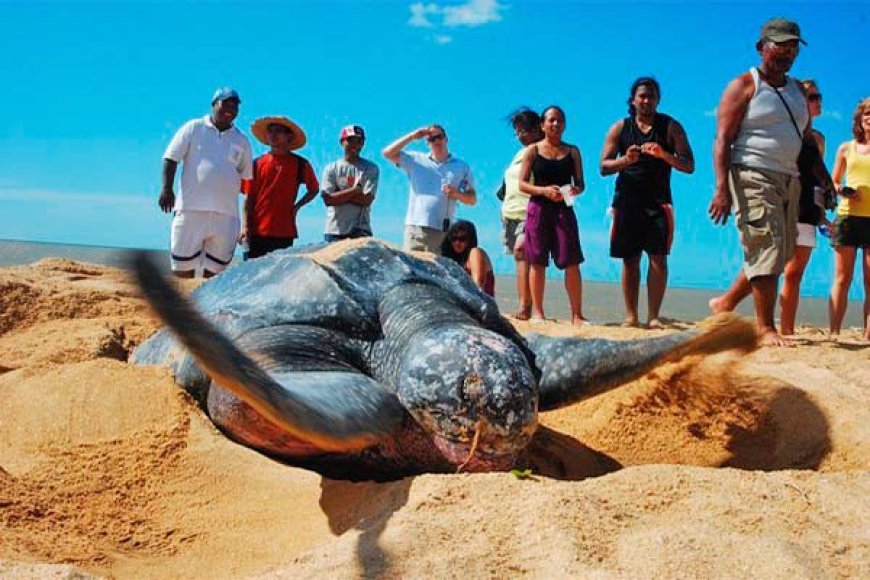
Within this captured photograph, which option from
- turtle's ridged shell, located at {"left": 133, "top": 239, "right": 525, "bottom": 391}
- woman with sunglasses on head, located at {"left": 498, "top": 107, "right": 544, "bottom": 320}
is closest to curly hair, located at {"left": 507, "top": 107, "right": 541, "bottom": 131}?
woman with sunglasses on head, located at {"left": 498, "top": 107, "right": 544, "bottom": 320}

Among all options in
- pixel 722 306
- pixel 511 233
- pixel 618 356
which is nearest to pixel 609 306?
pixel 511 233

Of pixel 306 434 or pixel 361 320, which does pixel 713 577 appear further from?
pixel 361 320

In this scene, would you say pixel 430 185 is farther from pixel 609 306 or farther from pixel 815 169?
pixel 609 306

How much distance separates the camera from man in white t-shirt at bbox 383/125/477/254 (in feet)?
22.4

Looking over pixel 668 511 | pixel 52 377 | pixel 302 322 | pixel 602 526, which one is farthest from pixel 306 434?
pixel 52 377

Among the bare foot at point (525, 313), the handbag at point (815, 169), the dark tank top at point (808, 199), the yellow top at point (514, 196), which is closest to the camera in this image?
the handbag at point (815, 169)

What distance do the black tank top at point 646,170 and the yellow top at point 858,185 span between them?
1462 mm

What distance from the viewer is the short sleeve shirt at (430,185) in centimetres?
682

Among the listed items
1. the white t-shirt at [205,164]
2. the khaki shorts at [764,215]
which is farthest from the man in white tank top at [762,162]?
the white t-shirt at [205,164]

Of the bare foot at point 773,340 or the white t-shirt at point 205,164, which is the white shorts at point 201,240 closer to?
the white t-shirt at point 205,164

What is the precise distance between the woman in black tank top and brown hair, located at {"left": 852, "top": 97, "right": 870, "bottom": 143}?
2.13m

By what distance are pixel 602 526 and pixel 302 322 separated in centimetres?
149

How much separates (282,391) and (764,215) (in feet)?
13.0

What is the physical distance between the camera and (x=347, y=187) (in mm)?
6738
